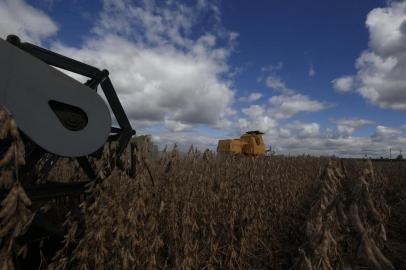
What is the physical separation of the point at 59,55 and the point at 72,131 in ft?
2.86

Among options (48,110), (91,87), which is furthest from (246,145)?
(48,110)

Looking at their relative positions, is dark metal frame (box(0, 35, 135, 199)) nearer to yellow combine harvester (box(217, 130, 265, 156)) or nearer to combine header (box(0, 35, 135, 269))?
combine header (box(0, 35, 135, 269))

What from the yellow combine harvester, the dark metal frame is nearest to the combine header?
the dark metal frame

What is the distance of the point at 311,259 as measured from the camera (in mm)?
1363

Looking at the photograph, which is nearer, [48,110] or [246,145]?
[48,110]

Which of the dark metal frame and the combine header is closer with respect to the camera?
the combine header

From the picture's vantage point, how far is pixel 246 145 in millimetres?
20766

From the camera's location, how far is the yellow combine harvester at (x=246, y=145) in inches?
787

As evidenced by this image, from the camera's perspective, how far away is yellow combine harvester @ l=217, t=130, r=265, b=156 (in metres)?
20.0

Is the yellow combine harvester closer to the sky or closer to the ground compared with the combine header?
closer to the sky

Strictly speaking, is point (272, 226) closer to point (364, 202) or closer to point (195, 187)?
point (195, 187)

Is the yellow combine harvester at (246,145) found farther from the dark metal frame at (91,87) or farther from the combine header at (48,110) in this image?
the combine header at (48,110)

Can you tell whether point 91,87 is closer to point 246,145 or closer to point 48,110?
point 48,110

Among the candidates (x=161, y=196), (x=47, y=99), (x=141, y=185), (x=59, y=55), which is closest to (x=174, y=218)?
(x=161, y=196)
